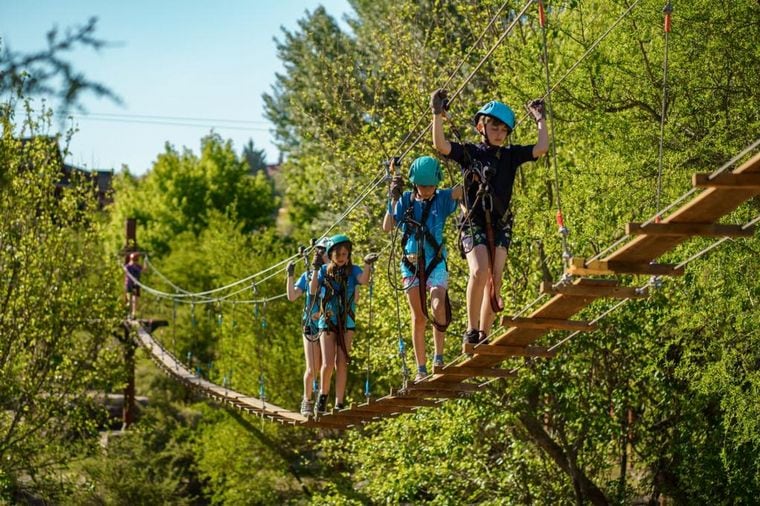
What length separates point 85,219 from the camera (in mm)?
25906

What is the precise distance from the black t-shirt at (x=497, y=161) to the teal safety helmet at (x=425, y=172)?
2.54 feet

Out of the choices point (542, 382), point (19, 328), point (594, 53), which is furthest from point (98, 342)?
point (594, 53)

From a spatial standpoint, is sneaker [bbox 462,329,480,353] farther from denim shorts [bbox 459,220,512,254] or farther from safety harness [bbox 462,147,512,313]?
denim shorts [bbox 459,220,512,254]

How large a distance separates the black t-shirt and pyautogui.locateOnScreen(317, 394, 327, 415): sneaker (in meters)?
3.56

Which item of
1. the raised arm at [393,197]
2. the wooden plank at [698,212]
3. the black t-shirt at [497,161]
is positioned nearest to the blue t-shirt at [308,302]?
the raised arm at [393,197]

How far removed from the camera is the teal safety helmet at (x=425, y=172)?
9.27 meters

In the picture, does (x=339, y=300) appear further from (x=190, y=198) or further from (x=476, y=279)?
(x=190, y=198)

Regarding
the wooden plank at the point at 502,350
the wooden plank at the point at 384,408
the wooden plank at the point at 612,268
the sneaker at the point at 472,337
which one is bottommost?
the wooden plank at the point at 384,408

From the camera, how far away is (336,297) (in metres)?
11.0

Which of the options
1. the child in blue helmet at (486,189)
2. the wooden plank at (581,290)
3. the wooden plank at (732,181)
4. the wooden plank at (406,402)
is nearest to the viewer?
the wooden plank at (732,181)

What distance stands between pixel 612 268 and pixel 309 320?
14.4 feet

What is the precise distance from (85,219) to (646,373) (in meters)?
12.9

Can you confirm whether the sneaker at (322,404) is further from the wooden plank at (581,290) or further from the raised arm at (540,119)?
the wooden plank at (581,290)

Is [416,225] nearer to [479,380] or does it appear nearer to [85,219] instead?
[479,380]
